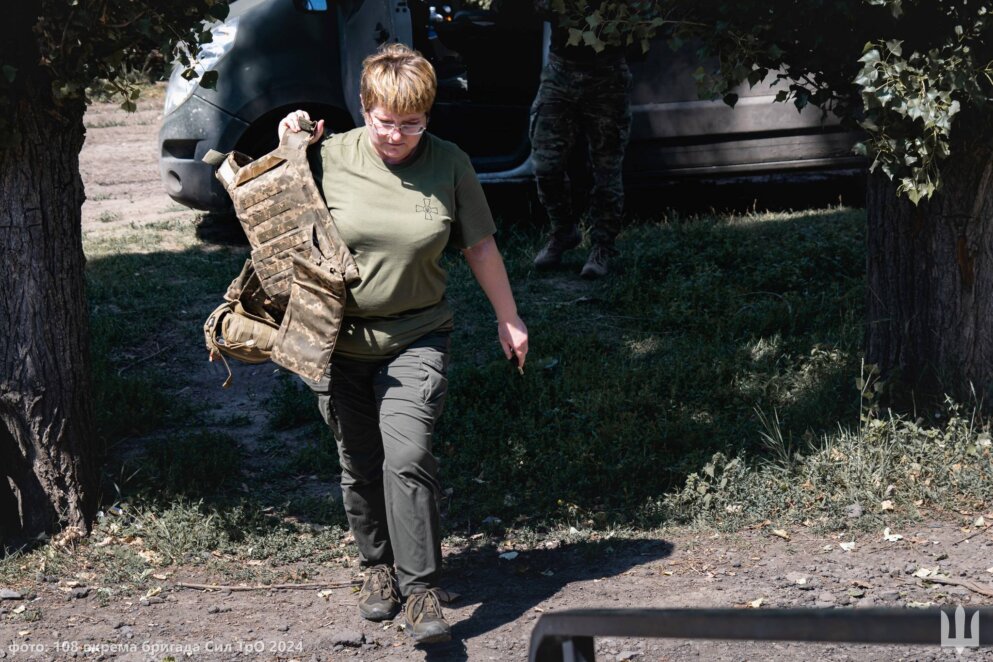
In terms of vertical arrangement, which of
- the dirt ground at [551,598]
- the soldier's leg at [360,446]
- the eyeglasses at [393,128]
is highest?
the eyeglasses at [393,128]

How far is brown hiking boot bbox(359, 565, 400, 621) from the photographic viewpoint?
4.05 meters

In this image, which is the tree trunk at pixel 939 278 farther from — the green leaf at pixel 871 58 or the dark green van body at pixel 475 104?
the dark green van body at pixel 475 104

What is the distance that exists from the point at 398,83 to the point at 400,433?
1092 millimetres

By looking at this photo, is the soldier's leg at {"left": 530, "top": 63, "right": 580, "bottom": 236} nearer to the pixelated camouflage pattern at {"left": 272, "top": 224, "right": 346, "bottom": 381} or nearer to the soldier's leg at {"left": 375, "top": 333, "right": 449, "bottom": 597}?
the soldier's leg at {"left": 375, "top": 333, "right": 449, "bottom": 597}

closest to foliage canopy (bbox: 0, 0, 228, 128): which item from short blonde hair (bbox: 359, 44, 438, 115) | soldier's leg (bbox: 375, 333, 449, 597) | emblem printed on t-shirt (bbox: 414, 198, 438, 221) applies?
short blonde hair (bbox: 359, 44, 438, 115)

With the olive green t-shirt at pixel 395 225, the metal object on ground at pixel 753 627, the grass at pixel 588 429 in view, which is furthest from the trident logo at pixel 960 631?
the grass at pixel 588 429

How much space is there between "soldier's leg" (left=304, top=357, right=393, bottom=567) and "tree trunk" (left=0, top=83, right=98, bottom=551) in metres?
1.25

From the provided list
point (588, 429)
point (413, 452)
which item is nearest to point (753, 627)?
point (413, 452)

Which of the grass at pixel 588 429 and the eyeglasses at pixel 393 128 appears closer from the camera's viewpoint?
the eyeglasses at pixel 393 128

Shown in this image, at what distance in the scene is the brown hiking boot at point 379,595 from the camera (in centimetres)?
405

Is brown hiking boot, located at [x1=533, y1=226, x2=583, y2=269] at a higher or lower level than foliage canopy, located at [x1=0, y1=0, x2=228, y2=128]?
lower

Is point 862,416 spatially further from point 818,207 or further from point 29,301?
point 818,207

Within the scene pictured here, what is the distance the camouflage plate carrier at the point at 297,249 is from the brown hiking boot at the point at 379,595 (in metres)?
0.85

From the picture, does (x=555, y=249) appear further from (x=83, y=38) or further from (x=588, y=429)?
(x=83, y=38)
